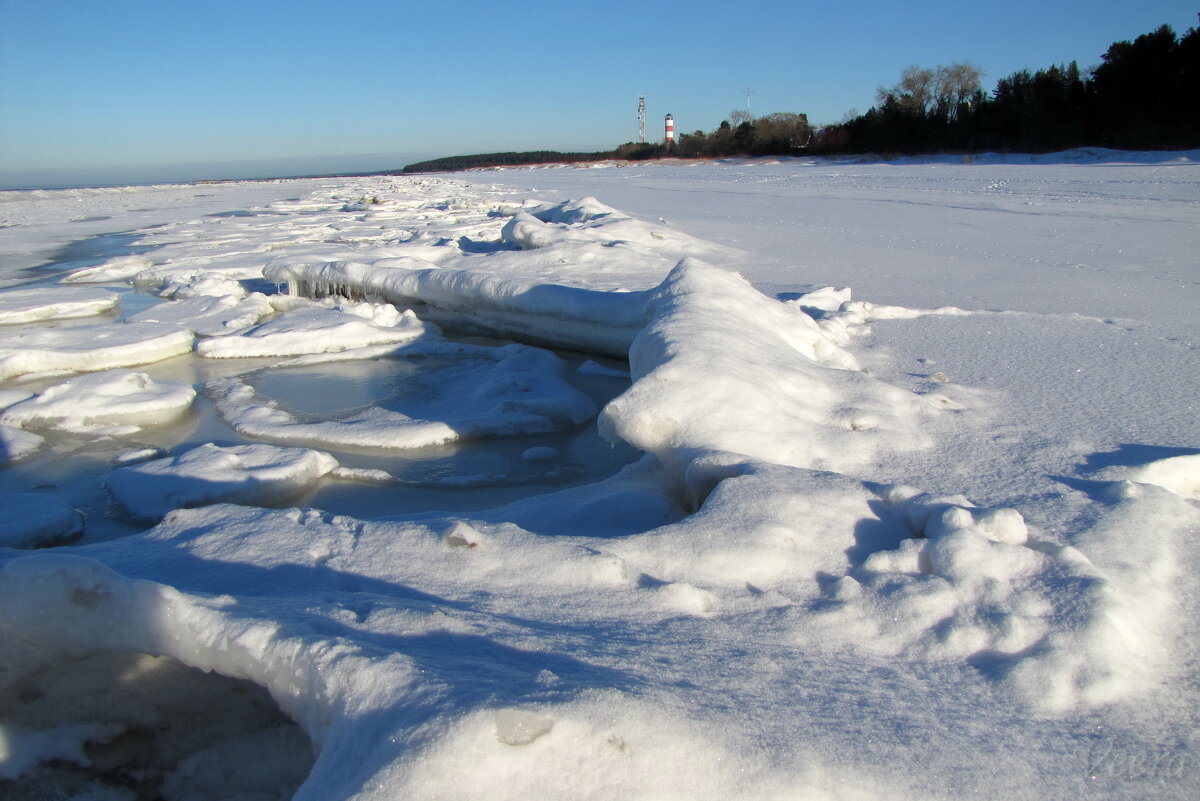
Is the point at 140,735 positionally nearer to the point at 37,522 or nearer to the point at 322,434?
the point at 37,522

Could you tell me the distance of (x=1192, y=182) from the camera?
7.91 m

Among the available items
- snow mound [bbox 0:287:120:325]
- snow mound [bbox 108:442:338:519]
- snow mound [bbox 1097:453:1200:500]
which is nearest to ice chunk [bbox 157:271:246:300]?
snow mound [bbox 0:287:120:325]

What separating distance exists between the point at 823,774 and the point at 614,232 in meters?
5.18

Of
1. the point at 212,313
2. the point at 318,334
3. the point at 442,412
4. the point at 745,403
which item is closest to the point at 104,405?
the point at 318,334

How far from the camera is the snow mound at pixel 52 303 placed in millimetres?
4984

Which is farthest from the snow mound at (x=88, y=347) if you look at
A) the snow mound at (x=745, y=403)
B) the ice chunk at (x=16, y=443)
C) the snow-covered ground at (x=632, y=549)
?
the snow mound at (x=745, y=403)

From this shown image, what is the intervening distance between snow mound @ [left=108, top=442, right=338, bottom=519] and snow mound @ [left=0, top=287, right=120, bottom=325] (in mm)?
3338

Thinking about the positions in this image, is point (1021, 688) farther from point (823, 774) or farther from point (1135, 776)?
point (823, 774)

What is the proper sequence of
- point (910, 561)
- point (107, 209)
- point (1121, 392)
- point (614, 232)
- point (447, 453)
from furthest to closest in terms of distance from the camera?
1. point (107, 209)
2. point (614, 232)
3. point (447, 453)
4. point (1121, 392)
5. point (910, 561)

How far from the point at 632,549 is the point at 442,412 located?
5.93 ft

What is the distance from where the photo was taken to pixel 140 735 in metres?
1.20

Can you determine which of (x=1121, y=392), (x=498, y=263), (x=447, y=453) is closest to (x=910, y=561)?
(x=1121, y=392)

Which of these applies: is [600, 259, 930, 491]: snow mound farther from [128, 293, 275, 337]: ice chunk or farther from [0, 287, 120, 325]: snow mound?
[0, 287, 120, 325]: snow mound

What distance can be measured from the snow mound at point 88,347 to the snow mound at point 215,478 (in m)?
1.67
